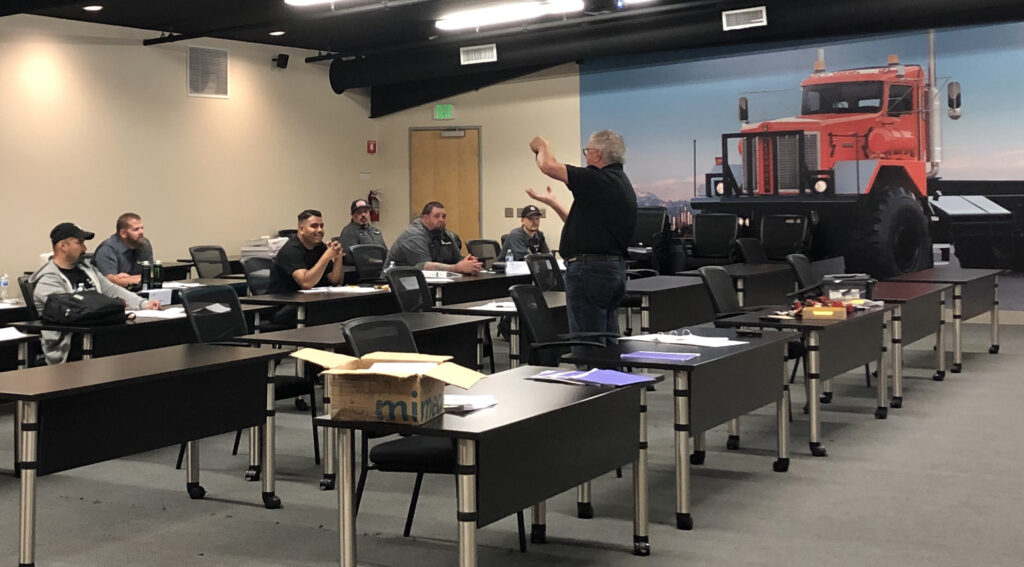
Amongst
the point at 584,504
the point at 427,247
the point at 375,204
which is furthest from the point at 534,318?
the point at 375,204

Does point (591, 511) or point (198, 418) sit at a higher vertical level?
point (198, 418)

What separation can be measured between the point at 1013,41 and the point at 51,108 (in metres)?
9.75

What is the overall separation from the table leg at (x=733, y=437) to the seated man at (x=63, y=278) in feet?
11.1

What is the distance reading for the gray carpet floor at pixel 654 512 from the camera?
13.1 feet

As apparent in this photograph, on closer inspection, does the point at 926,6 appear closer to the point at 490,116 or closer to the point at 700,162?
the point at 700,162

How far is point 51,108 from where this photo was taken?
438 inches

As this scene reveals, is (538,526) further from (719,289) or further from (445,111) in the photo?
(445,111)

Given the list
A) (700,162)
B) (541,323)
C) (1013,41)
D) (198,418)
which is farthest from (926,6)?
(198,418)

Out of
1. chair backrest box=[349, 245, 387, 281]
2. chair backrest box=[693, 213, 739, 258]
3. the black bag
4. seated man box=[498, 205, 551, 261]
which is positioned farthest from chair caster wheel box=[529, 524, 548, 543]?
chair backrest box=[693, 213, 739, 258]

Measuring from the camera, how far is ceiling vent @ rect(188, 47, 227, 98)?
12430mm

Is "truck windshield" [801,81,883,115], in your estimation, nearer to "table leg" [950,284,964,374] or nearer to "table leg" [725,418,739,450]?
"table leg" [950,284,964,374]

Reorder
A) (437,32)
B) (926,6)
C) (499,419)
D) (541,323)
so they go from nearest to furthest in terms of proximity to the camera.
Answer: (499,419)
(541,323)
(926,6)
(437,32)

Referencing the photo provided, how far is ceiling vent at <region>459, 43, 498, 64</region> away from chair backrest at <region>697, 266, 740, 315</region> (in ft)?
22.1

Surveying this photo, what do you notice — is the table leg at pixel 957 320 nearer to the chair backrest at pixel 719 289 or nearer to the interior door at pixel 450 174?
the chair backrest at pixel 719 289
